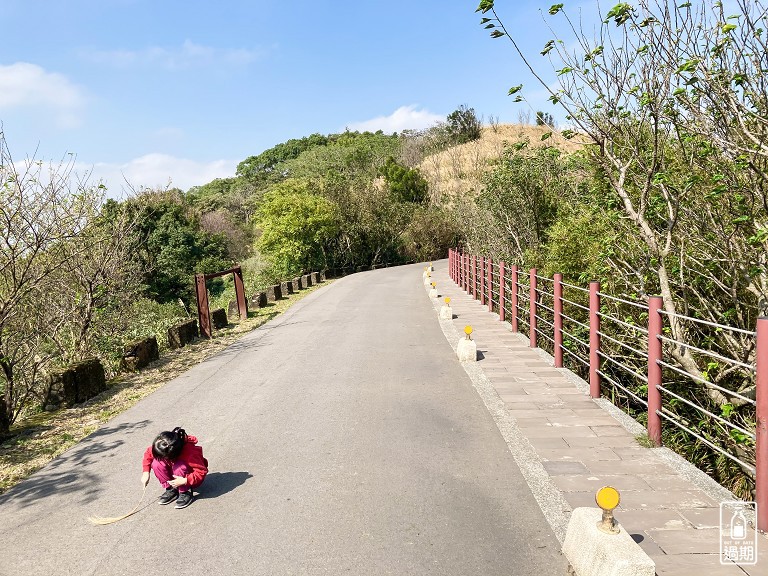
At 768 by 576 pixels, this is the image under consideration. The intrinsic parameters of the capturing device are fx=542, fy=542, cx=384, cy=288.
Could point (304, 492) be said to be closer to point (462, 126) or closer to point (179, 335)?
point (179, 335)

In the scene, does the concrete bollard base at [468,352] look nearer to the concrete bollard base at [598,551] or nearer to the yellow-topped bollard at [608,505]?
the concrete bollard base at [598,551]

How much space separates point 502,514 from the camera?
3.88 metres

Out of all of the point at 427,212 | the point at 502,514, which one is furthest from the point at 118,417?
the point at 427,212

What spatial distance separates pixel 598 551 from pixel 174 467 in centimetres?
309

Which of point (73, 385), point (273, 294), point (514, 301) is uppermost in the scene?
point (273, 294)

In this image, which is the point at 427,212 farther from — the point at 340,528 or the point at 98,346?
the point at 340,528

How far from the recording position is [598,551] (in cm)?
297

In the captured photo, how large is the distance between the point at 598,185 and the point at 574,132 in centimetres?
282

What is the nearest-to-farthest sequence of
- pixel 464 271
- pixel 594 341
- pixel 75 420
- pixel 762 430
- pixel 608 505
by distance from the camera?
1. pixel 608 505
2. pixel 762 430
3. pixel 594 341
4. pixel 75 420
5. pixel 464 271

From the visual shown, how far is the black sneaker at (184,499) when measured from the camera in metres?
4.17

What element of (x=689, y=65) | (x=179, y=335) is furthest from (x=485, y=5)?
→ (x=179, y=335)

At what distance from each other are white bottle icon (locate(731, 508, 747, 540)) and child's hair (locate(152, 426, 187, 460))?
12.7 ft

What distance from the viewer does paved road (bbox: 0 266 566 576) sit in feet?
11.3

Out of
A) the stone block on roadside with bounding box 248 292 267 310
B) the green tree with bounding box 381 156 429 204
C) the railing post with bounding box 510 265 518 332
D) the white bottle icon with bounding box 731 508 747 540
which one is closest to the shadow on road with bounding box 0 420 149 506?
the white bottle icon with bounding box 731 508 747 540
